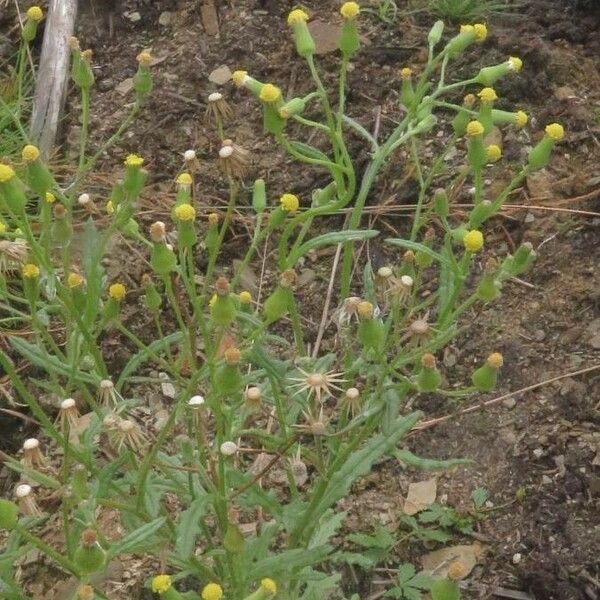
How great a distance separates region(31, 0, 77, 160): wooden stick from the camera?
3.28 metres

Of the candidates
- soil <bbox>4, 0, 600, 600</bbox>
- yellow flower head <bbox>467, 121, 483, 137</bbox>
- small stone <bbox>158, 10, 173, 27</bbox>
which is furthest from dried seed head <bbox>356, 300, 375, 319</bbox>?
small stone <bbox>158, 10, 173, 27</bbox>

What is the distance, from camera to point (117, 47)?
3.63m

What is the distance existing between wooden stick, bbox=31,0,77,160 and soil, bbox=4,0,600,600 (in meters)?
0.12

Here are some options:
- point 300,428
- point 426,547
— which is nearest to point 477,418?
point 426,547

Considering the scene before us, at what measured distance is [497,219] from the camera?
299 cm

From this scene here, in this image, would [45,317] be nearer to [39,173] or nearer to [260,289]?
[39,173]

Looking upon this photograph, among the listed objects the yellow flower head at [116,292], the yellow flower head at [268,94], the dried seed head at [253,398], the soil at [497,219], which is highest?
the yellow flower head at [268,94]

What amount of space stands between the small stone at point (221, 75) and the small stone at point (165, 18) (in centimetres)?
36

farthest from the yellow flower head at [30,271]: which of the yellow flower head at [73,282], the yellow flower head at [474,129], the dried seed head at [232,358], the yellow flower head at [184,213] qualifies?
the yellow flower head at [474,129]

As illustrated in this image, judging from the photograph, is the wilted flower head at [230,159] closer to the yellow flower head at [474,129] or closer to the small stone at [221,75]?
the yellow flower head at [474,129]

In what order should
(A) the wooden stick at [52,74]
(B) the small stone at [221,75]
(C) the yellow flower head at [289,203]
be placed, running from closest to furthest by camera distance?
(C) the yellow flower head at [289,203] < (A) the wooden stick at [52,74] < (B) the small stone at [221,75]

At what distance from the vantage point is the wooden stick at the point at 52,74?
3.28 metres

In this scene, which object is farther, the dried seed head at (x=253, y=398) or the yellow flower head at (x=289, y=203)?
the yellow flower head at (x=289, y=203)

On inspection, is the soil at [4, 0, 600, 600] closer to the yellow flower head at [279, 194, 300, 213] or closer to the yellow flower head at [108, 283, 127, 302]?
the yellow flower head at [108, 283, 127, 302]
